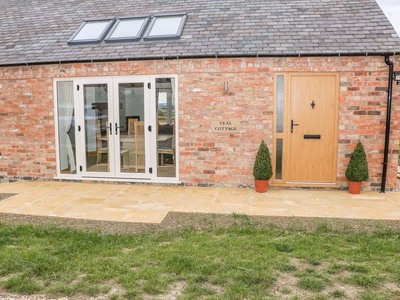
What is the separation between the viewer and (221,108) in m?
7.71

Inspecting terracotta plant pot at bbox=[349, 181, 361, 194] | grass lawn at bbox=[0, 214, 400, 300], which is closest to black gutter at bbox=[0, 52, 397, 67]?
terracotta plant pot at bbox=[349, 181, 361, 194]

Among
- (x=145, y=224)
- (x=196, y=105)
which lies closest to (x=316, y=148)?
(x=196, y=105)

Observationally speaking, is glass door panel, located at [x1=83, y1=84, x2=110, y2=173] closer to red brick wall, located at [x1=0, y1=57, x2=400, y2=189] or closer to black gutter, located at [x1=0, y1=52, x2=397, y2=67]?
red brick wall, located at [x1=0, y1=57, x2=400, y2=189]

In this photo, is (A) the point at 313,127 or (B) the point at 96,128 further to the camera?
(B) the point at 96,128

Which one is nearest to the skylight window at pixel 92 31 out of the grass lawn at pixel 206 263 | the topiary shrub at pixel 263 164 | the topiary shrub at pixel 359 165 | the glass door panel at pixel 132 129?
the glass door panel at pixel 132 129

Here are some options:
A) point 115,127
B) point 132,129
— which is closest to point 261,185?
point 132,129

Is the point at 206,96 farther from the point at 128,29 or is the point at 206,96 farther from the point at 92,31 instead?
the point at 92,31

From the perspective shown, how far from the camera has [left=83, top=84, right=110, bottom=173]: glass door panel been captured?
8156 millimetres

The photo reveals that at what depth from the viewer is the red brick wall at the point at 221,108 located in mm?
7316

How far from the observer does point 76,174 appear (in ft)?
27.7

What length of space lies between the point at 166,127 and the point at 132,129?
767 millimetres

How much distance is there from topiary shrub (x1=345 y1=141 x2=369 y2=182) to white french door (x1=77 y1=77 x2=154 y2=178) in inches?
164

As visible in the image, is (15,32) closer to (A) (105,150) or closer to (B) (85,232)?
(A) (105,150)

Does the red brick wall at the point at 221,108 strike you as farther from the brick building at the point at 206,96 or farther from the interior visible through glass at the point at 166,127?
the interior visible through glass at the point at 166,127
